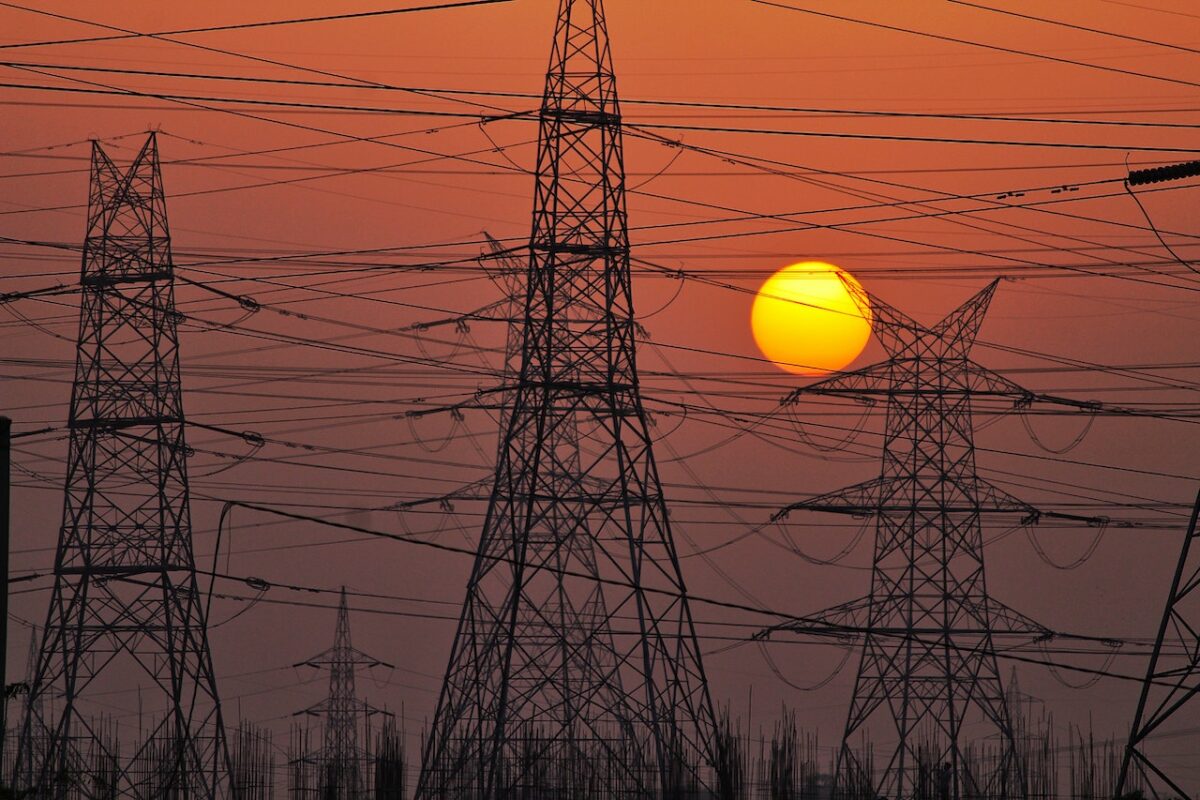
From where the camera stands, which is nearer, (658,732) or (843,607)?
(658,732)

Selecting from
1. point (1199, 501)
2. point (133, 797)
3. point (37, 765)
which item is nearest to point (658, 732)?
point (1199, 501)

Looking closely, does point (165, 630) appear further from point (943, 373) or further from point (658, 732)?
Result: point (943, 373)

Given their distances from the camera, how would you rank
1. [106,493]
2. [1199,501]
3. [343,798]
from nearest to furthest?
[1199,501] < [106,493] < [343,798]

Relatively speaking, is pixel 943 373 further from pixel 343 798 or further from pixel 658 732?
pixel 343 798

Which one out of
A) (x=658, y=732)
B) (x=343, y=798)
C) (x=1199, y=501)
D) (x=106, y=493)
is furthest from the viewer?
(x=343, y=798)

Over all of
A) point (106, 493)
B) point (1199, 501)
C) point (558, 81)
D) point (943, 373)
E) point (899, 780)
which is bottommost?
point (899, 780)

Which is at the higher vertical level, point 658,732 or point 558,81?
point 558,81

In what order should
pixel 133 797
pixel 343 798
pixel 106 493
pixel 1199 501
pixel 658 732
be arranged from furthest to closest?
pixel 343 798
pixel 133 797
pixel 106 493
pixel 658 732
pixel 1199 501

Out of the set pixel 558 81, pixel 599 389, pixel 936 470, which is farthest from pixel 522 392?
pixel 936 470

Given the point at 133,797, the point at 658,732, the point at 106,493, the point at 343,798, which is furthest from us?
the point at 343,798
